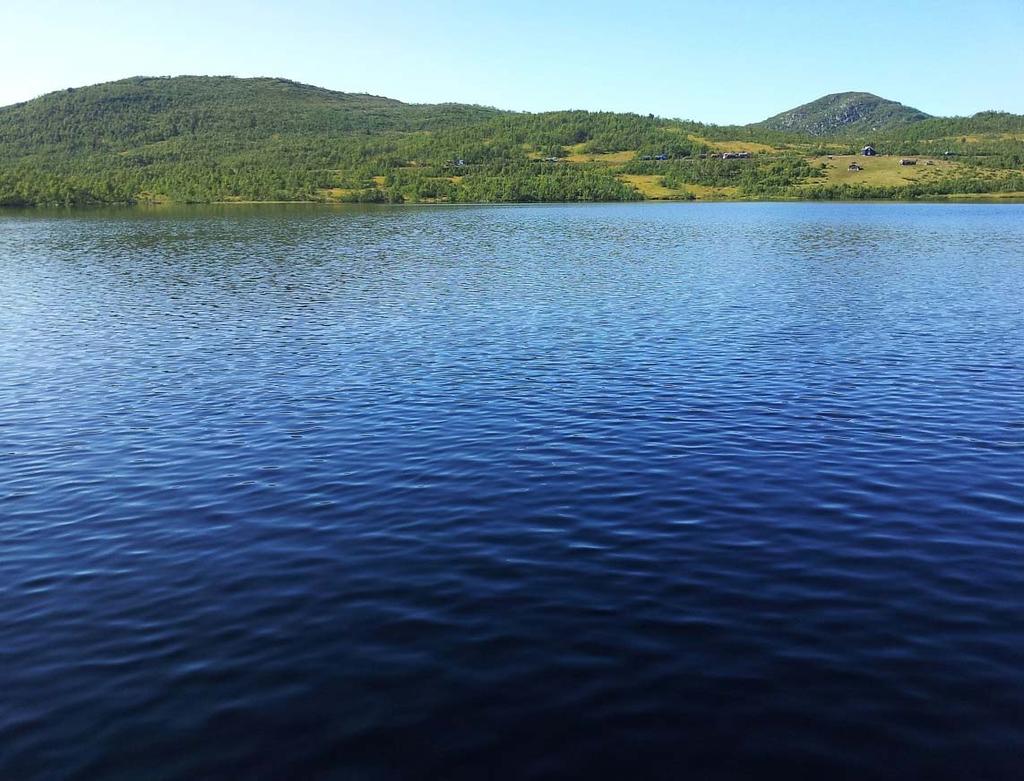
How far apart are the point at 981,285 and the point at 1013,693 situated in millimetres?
63758

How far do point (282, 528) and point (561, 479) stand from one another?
28.5 feet

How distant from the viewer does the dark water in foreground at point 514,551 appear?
1226cm

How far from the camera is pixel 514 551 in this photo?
18.9m

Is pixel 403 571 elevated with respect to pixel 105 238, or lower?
lower

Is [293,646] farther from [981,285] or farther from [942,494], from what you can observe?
[981,285]

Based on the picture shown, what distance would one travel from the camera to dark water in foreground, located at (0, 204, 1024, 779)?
12258 millimetres

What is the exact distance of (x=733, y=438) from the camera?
2761cm

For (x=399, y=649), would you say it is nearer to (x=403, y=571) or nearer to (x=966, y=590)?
(x=403, y=571)

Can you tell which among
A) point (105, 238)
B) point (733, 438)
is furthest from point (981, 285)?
point (105, 238)

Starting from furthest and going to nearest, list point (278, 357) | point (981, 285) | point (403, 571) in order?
point (981, 285)
point (278, 357)
point (403, 571)

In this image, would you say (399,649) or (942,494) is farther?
(942,494)

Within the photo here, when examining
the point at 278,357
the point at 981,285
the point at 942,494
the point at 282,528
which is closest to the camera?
the point at 282,528

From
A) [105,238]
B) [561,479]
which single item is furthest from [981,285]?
[105,238]

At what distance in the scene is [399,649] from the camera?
48.1 feet
